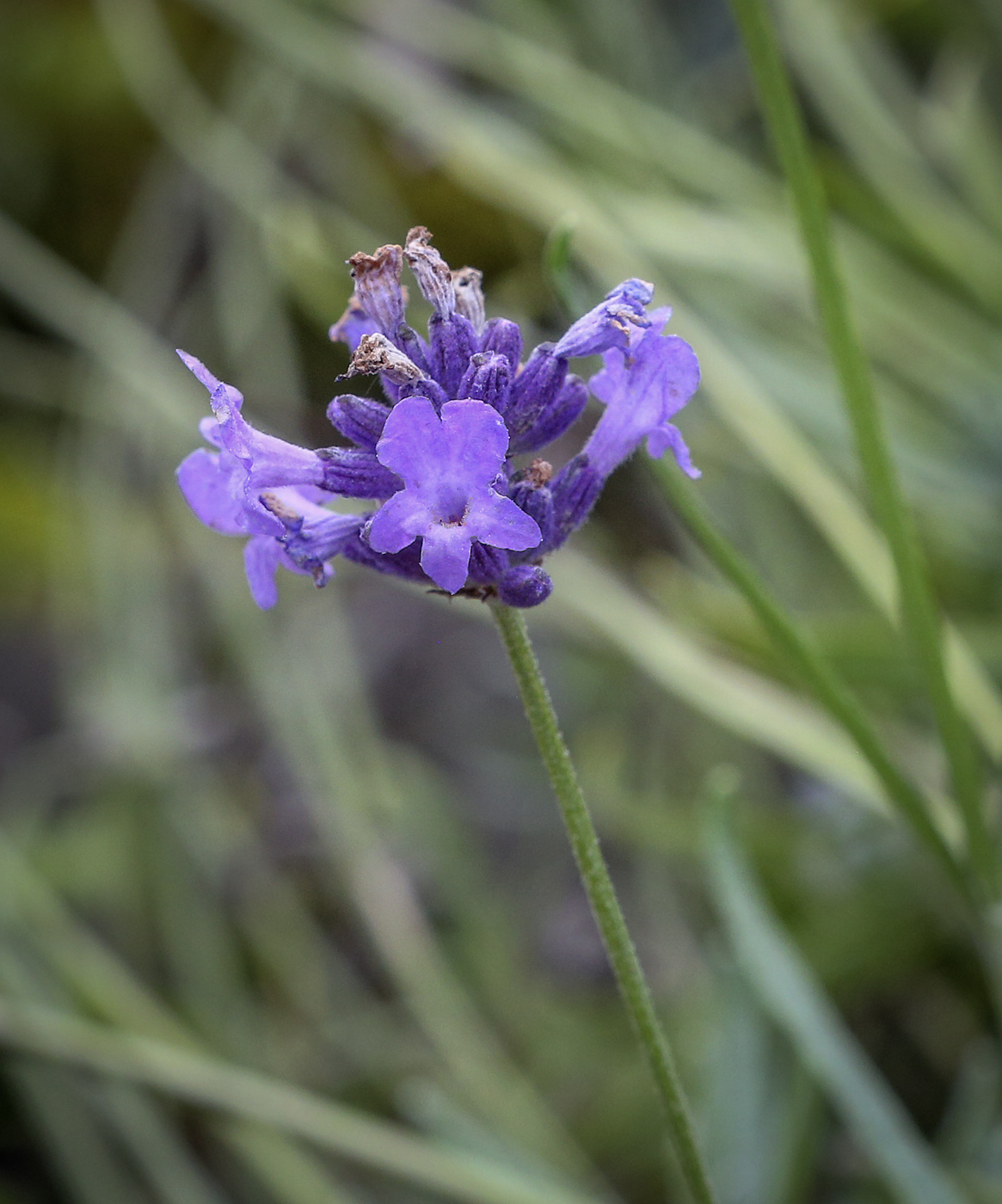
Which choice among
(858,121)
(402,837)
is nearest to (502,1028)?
(402,837)

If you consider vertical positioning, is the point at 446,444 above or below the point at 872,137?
below

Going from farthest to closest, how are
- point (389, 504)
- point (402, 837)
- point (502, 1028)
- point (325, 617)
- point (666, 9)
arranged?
point (666, 9), point (325, 617), point (402, 837), point (502, 1028), point (389, 504)

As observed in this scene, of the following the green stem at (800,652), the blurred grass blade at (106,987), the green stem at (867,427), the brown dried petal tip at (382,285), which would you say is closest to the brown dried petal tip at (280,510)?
the brown dried petal tip at (382,285)

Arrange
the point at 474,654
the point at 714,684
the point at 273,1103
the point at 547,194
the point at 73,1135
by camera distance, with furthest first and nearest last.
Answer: the point at 474,654 → the point at 547,194 → the point at 73,1135 → the point at 714,684 → the point at 273,1103

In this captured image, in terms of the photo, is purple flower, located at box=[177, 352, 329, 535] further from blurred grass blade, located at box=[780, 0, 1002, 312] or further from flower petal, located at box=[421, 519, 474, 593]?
blurred grass blade, located at box=[780, 0, 1002, 312]

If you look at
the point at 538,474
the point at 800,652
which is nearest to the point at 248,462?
the point at 538,474

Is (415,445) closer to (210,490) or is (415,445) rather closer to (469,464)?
(469,464)

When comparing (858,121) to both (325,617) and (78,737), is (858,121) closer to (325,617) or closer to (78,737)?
(325,617)
